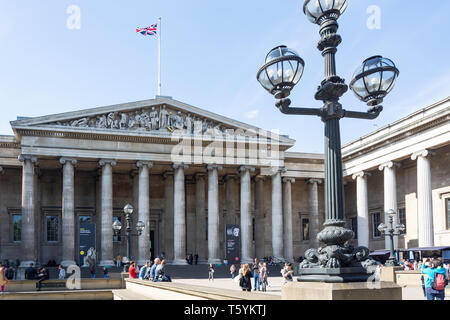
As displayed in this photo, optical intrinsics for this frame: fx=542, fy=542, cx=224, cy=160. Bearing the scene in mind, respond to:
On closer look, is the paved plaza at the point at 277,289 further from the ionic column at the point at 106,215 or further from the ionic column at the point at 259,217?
the ionic column at the point at 259,217

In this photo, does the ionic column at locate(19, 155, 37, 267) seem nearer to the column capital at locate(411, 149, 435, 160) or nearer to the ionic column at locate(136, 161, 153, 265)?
the ionic column at locate(136, 161, 153, 265)

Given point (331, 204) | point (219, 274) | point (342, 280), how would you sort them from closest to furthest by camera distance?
point (342, 280) < point (331, 204) < point (219, 274)

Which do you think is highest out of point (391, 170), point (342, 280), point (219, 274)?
point (391, 170)

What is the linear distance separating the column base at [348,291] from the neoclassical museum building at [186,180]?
33.9 m

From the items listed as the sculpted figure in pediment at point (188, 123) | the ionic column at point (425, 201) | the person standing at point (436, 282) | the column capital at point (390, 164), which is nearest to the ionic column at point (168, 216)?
the sculpted figure in pediment at point (188, 123)

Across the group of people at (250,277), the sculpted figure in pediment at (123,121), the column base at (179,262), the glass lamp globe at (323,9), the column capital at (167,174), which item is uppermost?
the sculpted figure in pediment at (123,121)

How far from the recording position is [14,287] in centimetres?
2531

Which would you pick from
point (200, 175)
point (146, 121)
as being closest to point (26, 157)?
point (146, 121)

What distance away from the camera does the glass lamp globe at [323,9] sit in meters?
8.17

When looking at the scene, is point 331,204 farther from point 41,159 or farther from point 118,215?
point 118,215

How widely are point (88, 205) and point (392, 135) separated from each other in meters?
28.2

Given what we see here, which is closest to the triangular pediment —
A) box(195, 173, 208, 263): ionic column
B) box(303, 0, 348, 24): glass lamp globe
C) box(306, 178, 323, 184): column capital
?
box(195, 173, 208, 263): ionic column

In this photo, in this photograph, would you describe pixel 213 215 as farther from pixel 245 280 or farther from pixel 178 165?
pixel 245 280

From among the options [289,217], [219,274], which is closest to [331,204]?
[219,274]
